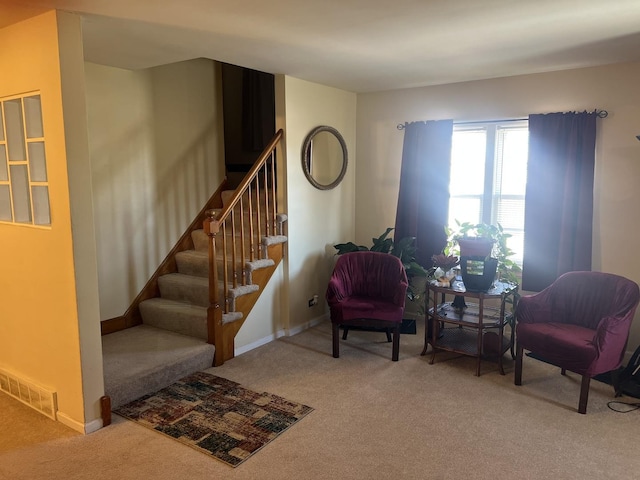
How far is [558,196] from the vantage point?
4113mm

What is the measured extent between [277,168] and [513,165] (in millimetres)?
2170

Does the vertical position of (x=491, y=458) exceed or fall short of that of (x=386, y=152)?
it falls short

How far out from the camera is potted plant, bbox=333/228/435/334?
461 centimetres

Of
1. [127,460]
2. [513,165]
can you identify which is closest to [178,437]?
[127,460]

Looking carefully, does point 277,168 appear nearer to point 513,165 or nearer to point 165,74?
point 165,74

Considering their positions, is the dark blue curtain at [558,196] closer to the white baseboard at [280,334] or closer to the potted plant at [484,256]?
the potted plant at [484,256]

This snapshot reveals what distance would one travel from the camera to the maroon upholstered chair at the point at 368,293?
13.1 feet

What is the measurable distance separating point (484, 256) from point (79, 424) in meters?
3.05

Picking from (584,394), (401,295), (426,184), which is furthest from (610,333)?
(426,184)

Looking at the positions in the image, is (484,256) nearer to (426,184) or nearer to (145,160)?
(426,184)

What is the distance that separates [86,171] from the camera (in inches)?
108

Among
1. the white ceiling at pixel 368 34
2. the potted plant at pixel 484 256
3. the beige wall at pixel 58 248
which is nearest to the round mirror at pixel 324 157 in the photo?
the white ceiling at pixel 368 34

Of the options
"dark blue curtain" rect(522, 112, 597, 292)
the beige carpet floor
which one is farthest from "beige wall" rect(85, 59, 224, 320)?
"dark blue curtain" rect(522, 112, 597, 292)

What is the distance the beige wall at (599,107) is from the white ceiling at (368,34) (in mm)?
171
